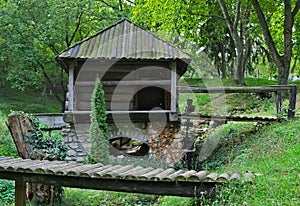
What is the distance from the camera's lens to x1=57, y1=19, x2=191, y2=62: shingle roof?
7754 millimetres

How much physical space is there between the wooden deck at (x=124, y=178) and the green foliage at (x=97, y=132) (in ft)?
9.16

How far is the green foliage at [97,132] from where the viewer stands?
727 cm

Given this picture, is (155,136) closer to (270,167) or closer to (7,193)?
(7,193)

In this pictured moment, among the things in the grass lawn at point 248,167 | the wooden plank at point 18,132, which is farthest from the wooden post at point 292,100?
the wooden plank at point 18,132

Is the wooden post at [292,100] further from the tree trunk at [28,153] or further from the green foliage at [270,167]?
the tree trunk at [28,153]

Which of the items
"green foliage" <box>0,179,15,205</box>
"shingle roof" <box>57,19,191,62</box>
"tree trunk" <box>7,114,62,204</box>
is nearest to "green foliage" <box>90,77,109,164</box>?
"shingle roof" <box>57,19,191,62</box>

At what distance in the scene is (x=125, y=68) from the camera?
9516mm

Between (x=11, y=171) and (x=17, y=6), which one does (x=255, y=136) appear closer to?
(x=11, y=171)

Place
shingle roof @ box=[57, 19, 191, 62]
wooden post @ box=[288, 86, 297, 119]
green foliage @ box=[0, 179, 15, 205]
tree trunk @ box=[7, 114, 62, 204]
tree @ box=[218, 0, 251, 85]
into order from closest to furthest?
tree trunk @ box=[7, 114, 62, 204] → green foliage @ box=[0, 179, 15, 205] → wooden post @ box=[288, 86, 297, 119] → shingle roof @ box=[57, 19, 191, 62] → tree @ box=[218, 0, 251, 85]

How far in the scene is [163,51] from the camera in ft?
26.3

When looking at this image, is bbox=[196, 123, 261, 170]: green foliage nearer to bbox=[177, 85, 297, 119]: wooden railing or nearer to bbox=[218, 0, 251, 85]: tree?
bbox=[177, 85, 297, 119]: wooden railing

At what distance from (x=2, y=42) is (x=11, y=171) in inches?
508

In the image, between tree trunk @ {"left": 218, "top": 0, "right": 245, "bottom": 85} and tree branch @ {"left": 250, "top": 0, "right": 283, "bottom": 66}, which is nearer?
tree branch @ {"left": 250, "top": 0, "right": 283, "bottom": 66}

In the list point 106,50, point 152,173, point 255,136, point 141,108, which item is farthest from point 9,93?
point 152,173
